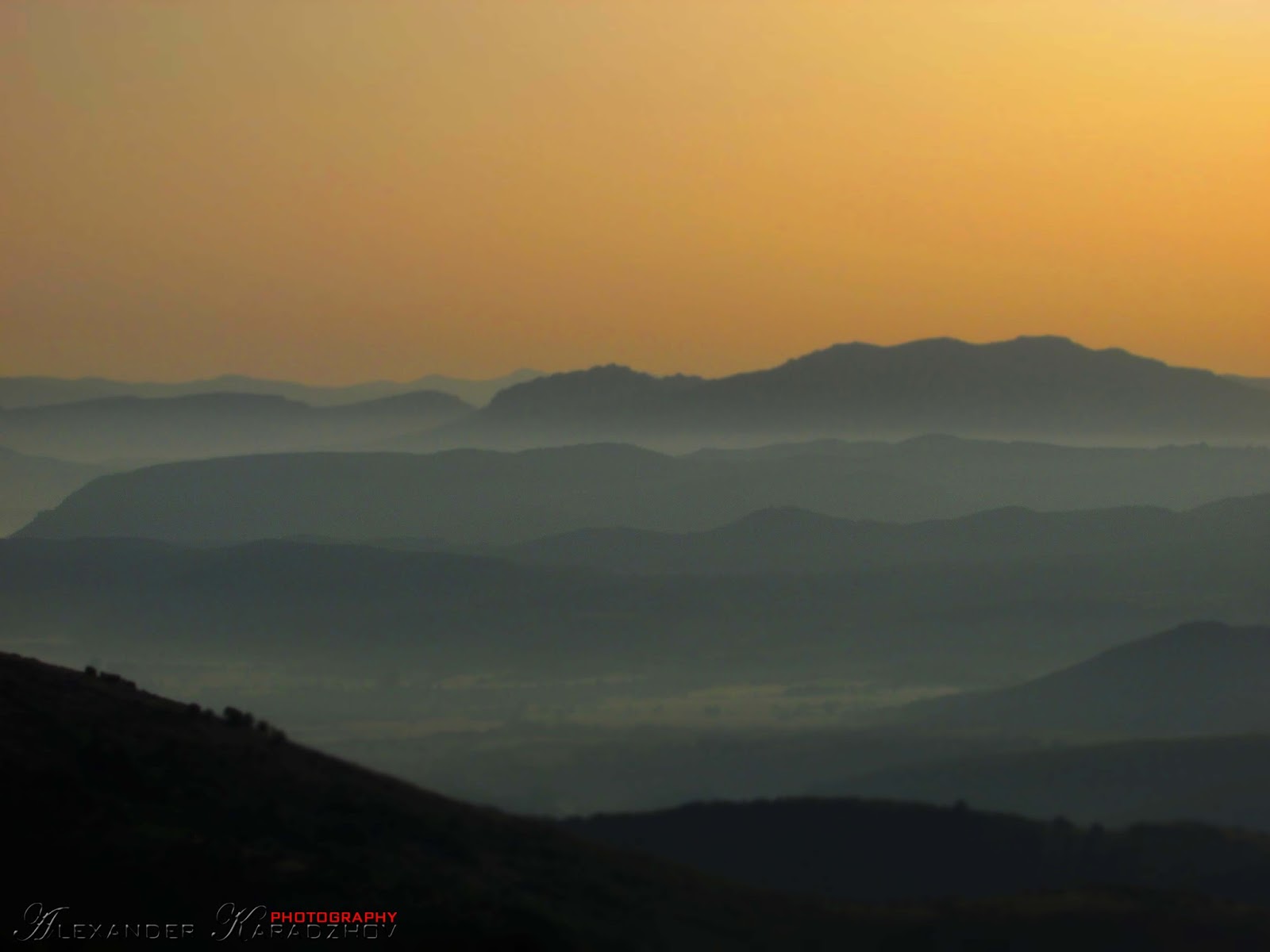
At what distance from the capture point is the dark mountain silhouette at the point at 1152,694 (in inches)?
4958

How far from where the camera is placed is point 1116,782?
7956 cm

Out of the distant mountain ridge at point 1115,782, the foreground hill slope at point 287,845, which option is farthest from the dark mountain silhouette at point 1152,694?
the foreground hill slope at point 287,845

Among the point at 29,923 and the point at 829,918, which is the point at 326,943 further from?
the point at 829,918

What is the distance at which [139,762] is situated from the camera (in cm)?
3288

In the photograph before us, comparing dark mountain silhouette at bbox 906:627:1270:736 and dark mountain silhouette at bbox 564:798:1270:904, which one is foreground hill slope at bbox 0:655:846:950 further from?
dark mountain silhouette at bbox 906:627:1270:736

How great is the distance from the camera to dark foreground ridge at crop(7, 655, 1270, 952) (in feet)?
89.6

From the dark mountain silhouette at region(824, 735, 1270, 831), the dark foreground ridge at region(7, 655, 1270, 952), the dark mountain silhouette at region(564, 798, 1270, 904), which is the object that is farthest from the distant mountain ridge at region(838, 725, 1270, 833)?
the dark foreground ridge at region(7, 655, 1270, 952)

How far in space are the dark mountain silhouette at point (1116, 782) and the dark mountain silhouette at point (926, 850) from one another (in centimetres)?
2084

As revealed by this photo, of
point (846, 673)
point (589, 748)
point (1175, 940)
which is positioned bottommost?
point (1175, 940)

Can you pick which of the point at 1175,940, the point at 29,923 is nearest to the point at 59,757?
the point at 29,923

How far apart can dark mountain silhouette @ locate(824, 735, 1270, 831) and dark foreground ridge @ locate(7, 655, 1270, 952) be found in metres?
38.6

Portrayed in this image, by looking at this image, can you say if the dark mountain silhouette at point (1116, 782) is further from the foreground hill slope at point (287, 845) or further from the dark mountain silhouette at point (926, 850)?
the foreground hill slope at point (287, 845)

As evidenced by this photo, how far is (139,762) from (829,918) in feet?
50.2

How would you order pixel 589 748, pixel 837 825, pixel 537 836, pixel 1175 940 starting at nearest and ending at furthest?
pixel 1175 940 < pixel 537 836 < pixel 837 825 < pixel 589 748
